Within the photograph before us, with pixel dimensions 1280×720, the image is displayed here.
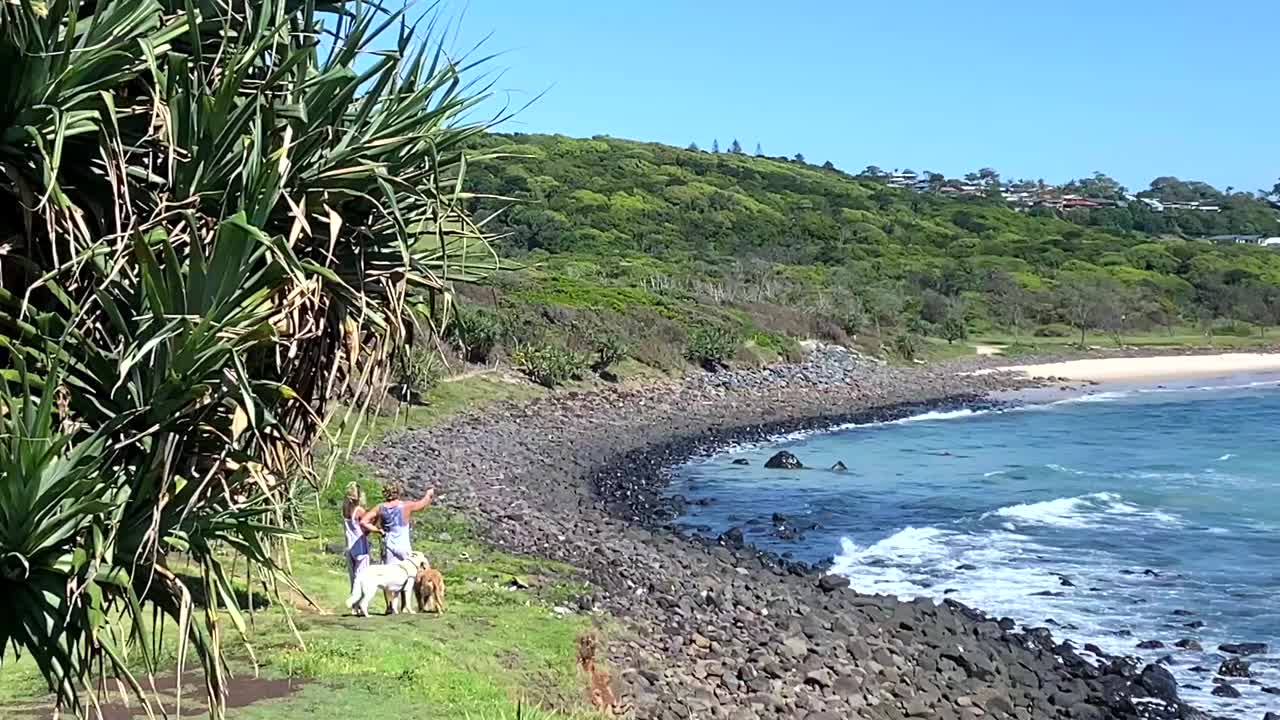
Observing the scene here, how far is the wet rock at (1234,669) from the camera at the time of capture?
16.8 m

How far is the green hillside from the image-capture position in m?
62.5

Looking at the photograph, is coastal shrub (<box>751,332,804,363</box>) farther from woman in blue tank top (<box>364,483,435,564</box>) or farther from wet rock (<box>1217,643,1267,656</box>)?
woman in blue tank top (<box>364,483,435,564</box>)

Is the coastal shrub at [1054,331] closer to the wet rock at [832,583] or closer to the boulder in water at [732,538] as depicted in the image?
the boulder in water at [732,538]

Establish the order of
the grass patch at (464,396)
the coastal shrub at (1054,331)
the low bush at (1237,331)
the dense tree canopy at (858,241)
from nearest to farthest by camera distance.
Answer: the grass patch at (464,396) < the coastal shrub at (1054,331) < the low bush at (1237,331) < the dense tree canopy at (858,241)

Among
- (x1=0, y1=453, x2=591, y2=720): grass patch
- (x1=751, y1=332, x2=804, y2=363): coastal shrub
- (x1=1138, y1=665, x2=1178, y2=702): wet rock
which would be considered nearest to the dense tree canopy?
(x1=751, y1=332, x2=804, y2=363): coastal shrub

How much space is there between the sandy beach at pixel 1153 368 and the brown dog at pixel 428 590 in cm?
6056

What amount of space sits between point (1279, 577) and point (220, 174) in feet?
74.0

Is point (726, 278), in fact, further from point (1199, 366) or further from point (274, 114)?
point (274, 114)

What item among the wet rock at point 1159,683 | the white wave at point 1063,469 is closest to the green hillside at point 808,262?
the white wave at point 1063,469

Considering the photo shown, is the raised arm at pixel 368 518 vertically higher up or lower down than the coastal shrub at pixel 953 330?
higher up

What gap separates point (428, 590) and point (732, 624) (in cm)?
429

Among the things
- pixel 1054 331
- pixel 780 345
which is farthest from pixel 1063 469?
pixel 1054 331

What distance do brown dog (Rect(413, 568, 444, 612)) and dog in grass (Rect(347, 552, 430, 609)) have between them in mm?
48

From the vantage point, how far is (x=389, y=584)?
1166 centimetres
